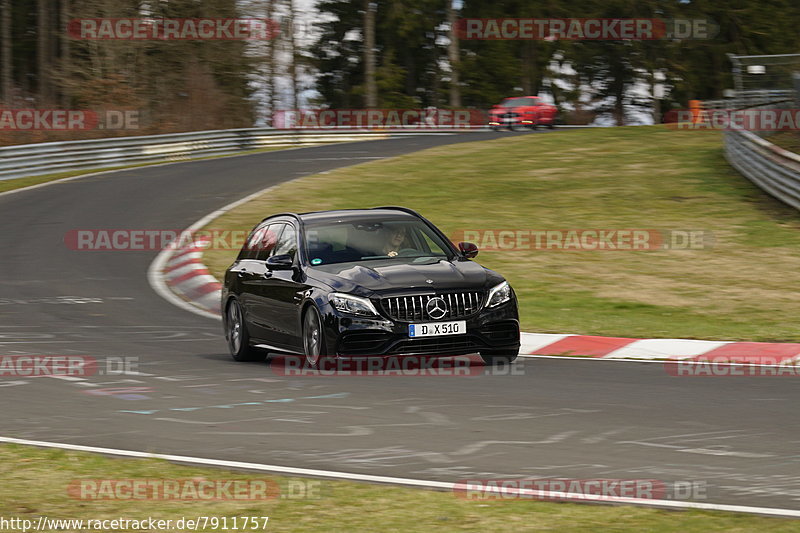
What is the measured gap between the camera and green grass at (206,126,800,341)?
15250mm

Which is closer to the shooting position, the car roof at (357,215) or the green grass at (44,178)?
the car roof at (357,215)

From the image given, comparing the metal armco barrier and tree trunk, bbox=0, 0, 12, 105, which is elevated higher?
tree trunk, bbox=0, 0, 12, 105

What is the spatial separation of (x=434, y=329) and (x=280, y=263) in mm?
1851

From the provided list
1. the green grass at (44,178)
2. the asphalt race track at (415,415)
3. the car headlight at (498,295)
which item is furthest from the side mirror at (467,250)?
the green grass at (44,178)

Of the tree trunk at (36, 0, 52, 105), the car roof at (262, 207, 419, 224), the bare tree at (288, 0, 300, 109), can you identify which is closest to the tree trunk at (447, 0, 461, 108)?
the bare tree at (288, 0, 300, 109)

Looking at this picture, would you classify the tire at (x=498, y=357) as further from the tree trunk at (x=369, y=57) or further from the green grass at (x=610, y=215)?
the tree trunk at (x=369, y=57)

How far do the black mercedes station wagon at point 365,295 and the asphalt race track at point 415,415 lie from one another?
36cm

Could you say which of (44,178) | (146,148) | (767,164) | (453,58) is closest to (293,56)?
(453,58)

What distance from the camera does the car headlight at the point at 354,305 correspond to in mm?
10828

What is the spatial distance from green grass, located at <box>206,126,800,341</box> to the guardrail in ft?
27.5

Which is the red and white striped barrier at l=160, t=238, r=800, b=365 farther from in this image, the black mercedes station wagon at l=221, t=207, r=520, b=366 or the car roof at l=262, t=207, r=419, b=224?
the car roof at l=262, t=207, r=419, b=224

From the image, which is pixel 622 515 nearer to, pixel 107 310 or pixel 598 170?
pixel 107 310

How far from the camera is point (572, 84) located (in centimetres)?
8725

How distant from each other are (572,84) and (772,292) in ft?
236
